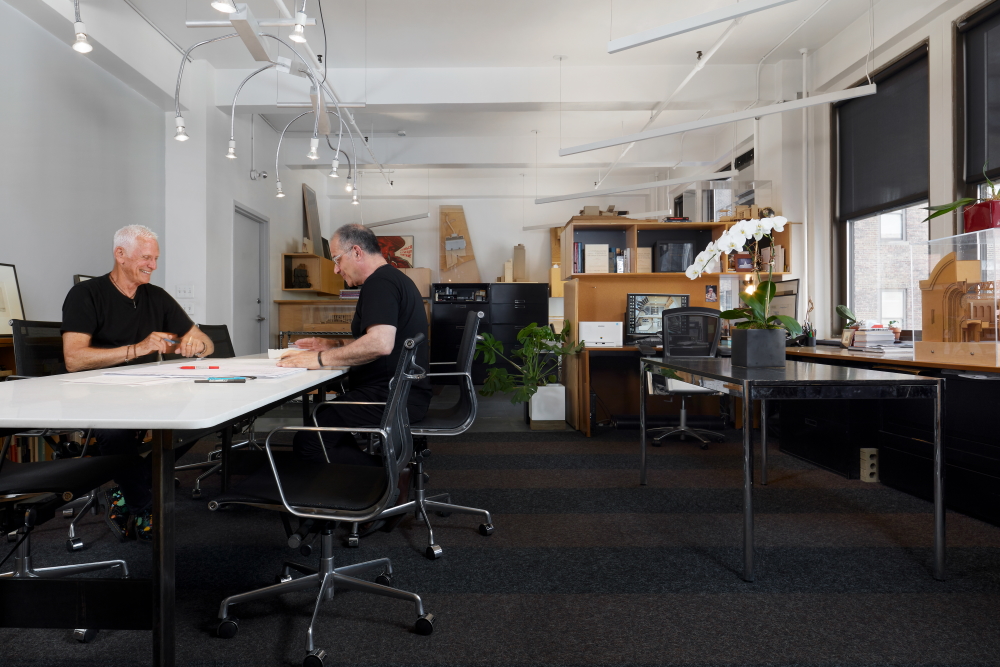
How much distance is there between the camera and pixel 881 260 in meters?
4.96

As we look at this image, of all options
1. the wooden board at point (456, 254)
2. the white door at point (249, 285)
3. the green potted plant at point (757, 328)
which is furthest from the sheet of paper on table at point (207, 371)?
the wooden board at point (456, 254)

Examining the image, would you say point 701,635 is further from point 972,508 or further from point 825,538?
point 972,508

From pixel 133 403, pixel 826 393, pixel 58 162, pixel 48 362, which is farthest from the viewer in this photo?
pixel 58 162

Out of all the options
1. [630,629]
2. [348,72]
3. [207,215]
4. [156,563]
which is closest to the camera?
[156,563]

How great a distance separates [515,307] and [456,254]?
4.92ft

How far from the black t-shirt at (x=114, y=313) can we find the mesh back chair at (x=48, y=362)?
10 centimetres

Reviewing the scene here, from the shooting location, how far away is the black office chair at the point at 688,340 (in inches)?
169

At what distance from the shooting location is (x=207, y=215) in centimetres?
528

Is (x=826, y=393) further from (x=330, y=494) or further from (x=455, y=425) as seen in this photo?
(x=330, y=494)

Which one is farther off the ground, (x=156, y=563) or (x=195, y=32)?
(x=195, y=32)

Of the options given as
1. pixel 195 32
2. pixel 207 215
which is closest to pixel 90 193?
pixel 207 215

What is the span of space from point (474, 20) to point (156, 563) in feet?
15.2

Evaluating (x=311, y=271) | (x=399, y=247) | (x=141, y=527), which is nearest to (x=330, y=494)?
(x=141, y=527)

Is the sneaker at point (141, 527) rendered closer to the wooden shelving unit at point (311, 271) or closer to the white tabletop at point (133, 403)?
the white tabletop at point (133, 403)
